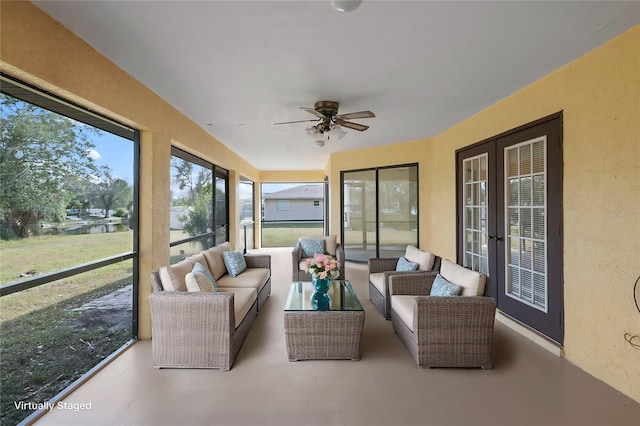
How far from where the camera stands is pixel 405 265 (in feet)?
13.0

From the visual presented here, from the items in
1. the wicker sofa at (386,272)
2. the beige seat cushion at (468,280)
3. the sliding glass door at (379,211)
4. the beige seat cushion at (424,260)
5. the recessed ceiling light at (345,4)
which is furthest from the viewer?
the sliding glass door at (379,211)

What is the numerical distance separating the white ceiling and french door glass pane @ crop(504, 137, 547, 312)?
78 cm

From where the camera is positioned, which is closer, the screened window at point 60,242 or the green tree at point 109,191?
the screened window at point 60,242

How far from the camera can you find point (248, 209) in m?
9.41

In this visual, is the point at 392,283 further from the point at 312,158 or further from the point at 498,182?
the point at 312,158

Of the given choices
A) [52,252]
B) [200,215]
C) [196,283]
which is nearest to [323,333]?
[196,283]

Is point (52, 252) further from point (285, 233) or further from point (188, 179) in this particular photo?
point (285, 233)

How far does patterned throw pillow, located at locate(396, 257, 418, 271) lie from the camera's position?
385 cm

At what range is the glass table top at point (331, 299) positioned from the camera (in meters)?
2.97

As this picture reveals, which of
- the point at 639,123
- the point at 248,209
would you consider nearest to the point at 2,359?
the point at 639,123

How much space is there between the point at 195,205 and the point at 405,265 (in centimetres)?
356

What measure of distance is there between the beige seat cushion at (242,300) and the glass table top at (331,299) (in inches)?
16.1

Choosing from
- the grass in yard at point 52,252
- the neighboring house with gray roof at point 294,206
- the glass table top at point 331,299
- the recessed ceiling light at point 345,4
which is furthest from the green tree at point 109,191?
the neighboring house with gray roof at point 294,206

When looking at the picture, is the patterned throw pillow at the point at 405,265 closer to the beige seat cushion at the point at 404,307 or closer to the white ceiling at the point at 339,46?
the beige seat cushion at the point at 404,307
